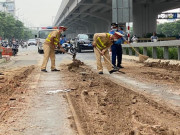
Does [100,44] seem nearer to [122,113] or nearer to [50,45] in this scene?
[50,45]

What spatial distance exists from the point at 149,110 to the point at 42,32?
29.8m

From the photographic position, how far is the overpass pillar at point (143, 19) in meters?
57.6

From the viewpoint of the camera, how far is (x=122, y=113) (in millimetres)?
5746

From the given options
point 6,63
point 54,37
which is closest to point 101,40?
point 54,37

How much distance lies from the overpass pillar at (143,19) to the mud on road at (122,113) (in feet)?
166

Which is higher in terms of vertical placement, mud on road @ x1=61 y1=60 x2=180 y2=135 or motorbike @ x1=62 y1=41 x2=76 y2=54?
motorbike @ x1=62 y1=41 x2=76 y2=54

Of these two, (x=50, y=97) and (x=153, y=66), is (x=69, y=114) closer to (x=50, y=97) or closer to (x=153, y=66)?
(x=50, y=97)

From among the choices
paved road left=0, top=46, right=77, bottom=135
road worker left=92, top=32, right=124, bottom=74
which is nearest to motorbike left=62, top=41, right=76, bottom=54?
road worker left=92, top=32, right=124, bottom=74

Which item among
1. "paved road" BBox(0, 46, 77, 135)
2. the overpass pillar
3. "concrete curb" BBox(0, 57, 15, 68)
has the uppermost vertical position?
the overpass pillar

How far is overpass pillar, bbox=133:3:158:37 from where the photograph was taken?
57.6m

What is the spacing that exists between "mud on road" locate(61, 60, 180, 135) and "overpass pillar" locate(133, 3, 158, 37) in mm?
50548

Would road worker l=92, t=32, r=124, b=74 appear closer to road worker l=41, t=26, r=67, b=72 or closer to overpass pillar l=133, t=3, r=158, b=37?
road worker l=41, t=26, r=67, b=72

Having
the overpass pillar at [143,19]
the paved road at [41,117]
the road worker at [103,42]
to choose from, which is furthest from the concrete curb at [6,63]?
the overpass pillar at [143,19]

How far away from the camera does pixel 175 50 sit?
1842 centimetres
